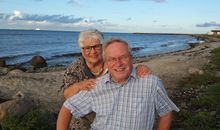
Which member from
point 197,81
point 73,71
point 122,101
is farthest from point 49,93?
point 122,101

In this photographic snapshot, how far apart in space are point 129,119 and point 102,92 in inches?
15.9

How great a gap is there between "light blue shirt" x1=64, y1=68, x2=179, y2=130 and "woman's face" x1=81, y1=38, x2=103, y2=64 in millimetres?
677

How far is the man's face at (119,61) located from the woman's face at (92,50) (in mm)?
715

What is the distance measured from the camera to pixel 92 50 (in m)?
4.79

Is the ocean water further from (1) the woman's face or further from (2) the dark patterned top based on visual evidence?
(2) the dark patterned top

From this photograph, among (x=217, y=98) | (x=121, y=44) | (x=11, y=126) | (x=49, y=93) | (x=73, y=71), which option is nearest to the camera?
(x=121, y=44)

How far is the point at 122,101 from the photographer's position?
13.3ft

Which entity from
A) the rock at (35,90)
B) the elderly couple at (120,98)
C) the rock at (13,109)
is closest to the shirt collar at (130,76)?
the elderly couple at (120,98)

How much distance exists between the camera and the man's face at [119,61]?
3.97 m

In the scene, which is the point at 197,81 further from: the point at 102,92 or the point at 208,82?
the point at 102,92

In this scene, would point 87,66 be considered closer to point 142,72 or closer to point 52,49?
point 142,72

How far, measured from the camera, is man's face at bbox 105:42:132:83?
3.97 m

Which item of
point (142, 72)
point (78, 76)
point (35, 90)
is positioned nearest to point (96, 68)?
point (78, 76)

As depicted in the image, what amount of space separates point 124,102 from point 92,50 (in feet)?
3.31
